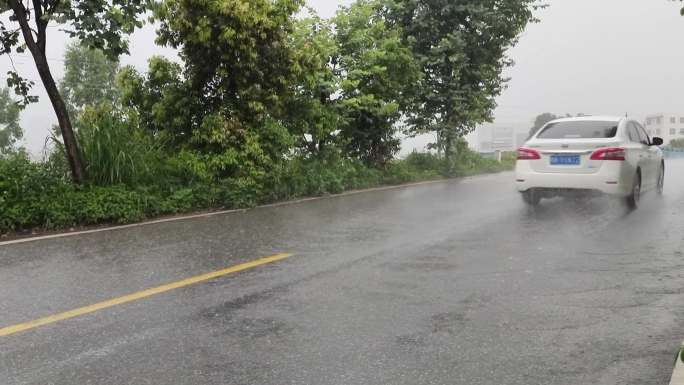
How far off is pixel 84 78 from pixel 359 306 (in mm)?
44417

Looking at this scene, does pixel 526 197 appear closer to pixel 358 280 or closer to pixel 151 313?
pixel 358 280

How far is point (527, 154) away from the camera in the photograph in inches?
374

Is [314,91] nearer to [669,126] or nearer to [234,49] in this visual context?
[234,49]

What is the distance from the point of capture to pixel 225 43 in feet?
35.6

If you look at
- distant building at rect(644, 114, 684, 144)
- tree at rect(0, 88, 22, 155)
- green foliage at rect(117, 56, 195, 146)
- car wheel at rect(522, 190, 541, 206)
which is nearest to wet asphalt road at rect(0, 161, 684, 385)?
car wheel at rect(522, 190, 541, 206)

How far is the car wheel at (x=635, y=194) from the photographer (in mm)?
9383

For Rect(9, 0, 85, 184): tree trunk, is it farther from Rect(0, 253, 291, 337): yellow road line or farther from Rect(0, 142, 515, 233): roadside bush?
Rect(0, 253, 291, 337): yellow road line

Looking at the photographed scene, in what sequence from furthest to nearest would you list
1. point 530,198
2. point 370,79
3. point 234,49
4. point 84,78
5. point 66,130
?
point 84,78, point 370,79, point 234,49, point 530,198, point 66,130

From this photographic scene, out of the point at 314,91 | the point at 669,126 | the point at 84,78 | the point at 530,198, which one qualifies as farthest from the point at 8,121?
the point at 669,126

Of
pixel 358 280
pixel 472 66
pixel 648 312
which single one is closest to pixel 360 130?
pixel 472 66

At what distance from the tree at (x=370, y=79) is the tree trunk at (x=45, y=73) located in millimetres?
7431

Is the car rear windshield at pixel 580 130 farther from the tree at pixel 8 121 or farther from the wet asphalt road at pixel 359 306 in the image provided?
the tree at pixel 8 121

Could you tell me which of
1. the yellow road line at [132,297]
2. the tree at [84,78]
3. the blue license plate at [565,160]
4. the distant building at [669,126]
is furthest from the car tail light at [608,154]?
the distant building at [669,126]

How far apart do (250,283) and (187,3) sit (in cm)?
758
